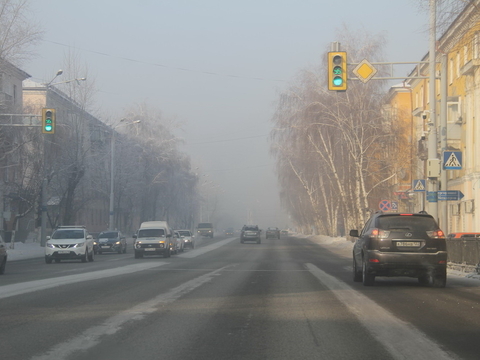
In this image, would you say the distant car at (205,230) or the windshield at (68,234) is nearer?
the windshield at (68,234)

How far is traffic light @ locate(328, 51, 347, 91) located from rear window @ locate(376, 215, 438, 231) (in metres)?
4.67

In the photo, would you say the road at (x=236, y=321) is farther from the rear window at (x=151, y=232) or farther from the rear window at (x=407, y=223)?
the rear window at (x=151, y=232)

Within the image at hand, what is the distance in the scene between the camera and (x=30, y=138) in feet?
150

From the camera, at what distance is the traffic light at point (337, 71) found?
778 inches

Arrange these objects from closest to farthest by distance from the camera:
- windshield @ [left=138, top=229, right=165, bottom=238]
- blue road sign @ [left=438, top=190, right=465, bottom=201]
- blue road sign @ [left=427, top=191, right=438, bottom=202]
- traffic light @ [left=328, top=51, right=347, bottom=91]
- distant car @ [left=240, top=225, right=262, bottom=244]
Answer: traffic light @ [left=328, top=51, right=347, bottom=91] → blue road sign @ [left=438, top=190, right=465, bottom=201] → blue road sign @ [left=427, top=191, right=438, bottom=202] → windshield @ [left=138, top=229, right=165, bottom=238] → distant car @ [left=240, top=225, right=262, bottom=244]

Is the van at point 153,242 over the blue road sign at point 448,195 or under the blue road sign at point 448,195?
under

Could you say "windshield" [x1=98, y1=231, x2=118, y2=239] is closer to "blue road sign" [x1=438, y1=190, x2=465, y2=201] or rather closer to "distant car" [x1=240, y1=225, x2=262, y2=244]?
"distant car" [x1=240, y1=225, x2=262, y2=244]

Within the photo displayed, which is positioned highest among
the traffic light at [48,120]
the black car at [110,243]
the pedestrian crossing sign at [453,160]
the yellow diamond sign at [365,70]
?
the yellow diamond sign at [365,70]

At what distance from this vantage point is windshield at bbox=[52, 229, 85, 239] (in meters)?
33.3

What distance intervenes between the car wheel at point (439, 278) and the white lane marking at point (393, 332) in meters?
3.24

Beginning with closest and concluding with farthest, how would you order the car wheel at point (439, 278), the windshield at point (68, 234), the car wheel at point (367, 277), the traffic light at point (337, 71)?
1. the car wheel at point (439, 278)
2. the car wheel at point (367, 277)
3. the traffic light at point (337, 71)
4. the windshield at point (68, 234)

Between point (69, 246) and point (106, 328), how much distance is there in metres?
23.5

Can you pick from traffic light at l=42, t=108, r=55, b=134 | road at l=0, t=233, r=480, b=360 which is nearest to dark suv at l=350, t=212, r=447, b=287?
road at l=0, t=233, r=480, b=360

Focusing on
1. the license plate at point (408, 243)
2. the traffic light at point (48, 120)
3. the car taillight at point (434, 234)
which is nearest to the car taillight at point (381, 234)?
the license plate at point (408, 243)
